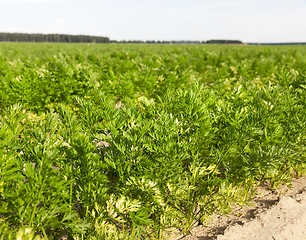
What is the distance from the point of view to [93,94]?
15.9 feet

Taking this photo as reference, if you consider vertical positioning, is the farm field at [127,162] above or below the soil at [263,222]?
above

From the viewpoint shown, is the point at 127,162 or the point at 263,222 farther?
the point at 263,222

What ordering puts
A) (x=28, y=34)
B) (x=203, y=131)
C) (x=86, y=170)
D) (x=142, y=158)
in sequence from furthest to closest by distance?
(x=28, y=34) → (x=203, y=131) → (x=142, y=158) → (x=86, y=170)

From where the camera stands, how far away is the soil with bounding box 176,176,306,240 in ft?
8.62

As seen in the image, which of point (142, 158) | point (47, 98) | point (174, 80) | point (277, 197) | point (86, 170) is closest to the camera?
point (86, 170)

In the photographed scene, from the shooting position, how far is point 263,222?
2.81 m

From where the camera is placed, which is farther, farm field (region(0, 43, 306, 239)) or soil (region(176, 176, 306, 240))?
soil (region(176, 176, 306, 240))

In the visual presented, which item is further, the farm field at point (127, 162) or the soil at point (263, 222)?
the soil at point (263, 222)

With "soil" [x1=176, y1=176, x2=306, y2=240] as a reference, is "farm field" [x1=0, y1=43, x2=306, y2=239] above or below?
above

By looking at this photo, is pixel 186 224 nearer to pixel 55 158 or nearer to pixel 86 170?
pixel 86 170

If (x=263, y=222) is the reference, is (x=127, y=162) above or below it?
above

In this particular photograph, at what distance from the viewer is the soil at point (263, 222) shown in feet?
8.62

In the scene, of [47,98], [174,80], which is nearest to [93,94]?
[47,98]

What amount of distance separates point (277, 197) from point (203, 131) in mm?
2131
